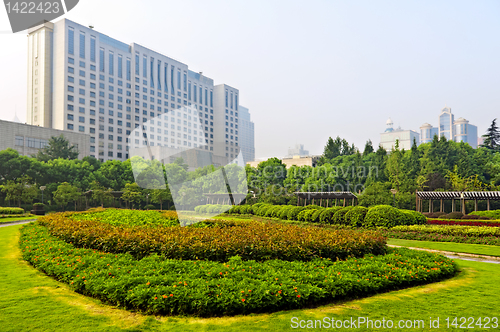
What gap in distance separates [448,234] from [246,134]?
107664 millimetres

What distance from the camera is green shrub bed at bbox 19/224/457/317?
14.8 feet

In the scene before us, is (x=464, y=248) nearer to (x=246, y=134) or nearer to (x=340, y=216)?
(x=340, y=216)

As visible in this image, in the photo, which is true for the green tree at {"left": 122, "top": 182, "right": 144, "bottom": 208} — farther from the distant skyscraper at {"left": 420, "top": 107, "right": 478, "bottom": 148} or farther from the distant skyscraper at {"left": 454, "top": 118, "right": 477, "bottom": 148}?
the distant skyscraper at {"left": 454, "top": 118, "right": 477, "bottom": 148}

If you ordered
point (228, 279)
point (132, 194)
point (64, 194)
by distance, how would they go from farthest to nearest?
point (132, 194) → point (64, 194) → point (228, 279)

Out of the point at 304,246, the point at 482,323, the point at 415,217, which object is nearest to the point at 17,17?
the point at 304,246

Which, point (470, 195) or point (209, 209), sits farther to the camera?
point (470, 195)

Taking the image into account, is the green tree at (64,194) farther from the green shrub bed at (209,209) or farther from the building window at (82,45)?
the building window at (82,45)

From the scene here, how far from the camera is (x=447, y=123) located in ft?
566

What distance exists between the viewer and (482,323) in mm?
4191

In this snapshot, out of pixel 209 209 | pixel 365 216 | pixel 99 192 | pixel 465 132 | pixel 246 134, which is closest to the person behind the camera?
pixel 209 209

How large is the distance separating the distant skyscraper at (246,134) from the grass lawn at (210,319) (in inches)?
4070

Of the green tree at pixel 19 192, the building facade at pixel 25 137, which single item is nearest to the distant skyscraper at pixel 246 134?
the building facade at pixel 25 137

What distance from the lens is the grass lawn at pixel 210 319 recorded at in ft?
13.4

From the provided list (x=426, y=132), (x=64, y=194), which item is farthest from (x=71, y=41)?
(x=426, y=132)
